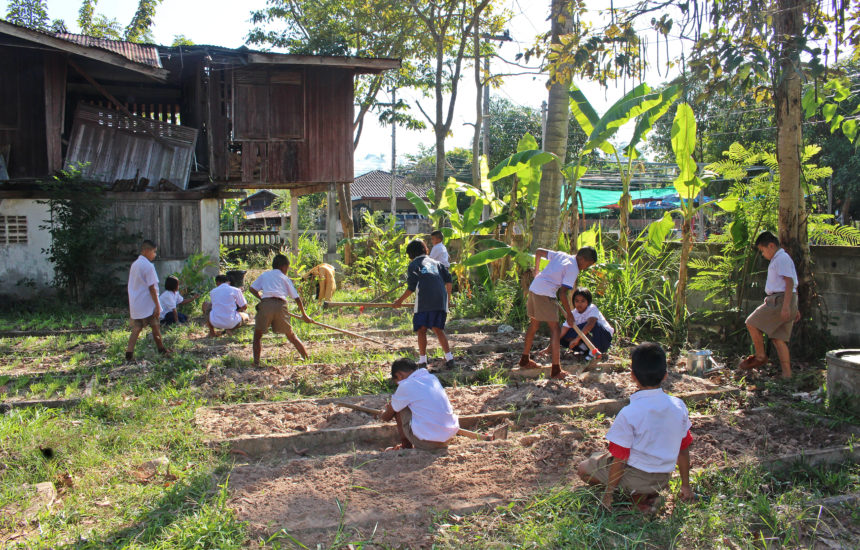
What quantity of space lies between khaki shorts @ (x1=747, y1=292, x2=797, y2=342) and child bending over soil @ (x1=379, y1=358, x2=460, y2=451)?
392 centimetres

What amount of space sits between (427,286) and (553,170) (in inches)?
129

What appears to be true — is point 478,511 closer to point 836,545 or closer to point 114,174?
point 836,545

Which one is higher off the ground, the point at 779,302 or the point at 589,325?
the point at 779,302

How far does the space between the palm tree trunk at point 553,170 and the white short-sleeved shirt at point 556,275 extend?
2.41m

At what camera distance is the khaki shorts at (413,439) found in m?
4.81

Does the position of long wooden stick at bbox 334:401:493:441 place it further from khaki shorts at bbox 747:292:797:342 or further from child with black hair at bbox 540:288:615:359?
khaki shorts at bbox 747:292:797:342

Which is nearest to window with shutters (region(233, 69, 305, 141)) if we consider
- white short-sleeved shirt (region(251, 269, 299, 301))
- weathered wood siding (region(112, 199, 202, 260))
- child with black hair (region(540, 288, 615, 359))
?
weathered wood siding (region(112, 199, 202, 260))

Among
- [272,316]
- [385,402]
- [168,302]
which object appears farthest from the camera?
[168,302]

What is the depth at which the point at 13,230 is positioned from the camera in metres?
12.7

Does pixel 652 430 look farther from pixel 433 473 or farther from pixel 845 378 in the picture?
pixel 845 378

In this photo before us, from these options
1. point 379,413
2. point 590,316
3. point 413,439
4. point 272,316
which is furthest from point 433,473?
point 590,316

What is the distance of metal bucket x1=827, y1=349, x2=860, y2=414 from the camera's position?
5.45 metres

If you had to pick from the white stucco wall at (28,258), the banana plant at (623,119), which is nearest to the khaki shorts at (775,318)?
the banana plant at (623,119)

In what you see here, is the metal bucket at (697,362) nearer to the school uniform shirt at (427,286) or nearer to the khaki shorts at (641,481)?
the school uniform shirt at (427,286)
